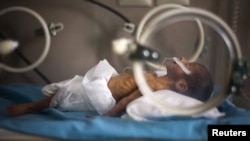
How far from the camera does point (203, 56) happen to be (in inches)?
37.0

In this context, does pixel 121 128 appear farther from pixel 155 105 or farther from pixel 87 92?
pixel 87 92

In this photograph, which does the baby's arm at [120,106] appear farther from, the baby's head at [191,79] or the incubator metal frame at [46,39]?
the incubator metal frame at [46,39]

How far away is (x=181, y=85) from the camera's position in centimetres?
91

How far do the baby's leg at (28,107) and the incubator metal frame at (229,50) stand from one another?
0.51 meters

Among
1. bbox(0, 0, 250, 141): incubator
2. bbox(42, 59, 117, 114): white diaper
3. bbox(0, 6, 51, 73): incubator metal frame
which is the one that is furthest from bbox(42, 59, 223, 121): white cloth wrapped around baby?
bbox(0, 6, 51, 73): incubator metal frame

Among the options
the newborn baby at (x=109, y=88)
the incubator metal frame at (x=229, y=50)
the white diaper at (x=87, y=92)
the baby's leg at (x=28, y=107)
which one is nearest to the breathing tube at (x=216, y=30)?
the incubator metal frame at (x=229, y=50)

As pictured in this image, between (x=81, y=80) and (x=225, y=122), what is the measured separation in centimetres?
59

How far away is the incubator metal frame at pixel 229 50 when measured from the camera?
0.63 metres

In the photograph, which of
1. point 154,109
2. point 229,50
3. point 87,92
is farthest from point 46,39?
point 229,50

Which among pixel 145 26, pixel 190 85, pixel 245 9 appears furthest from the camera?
pixel 245 9

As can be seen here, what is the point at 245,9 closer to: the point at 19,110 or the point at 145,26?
the point at 145,26

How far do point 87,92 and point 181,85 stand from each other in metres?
0.32

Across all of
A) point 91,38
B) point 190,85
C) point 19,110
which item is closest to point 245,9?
point 190,85

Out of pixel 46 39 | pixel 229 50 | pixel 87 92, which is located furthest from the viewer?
pixel 87 92
